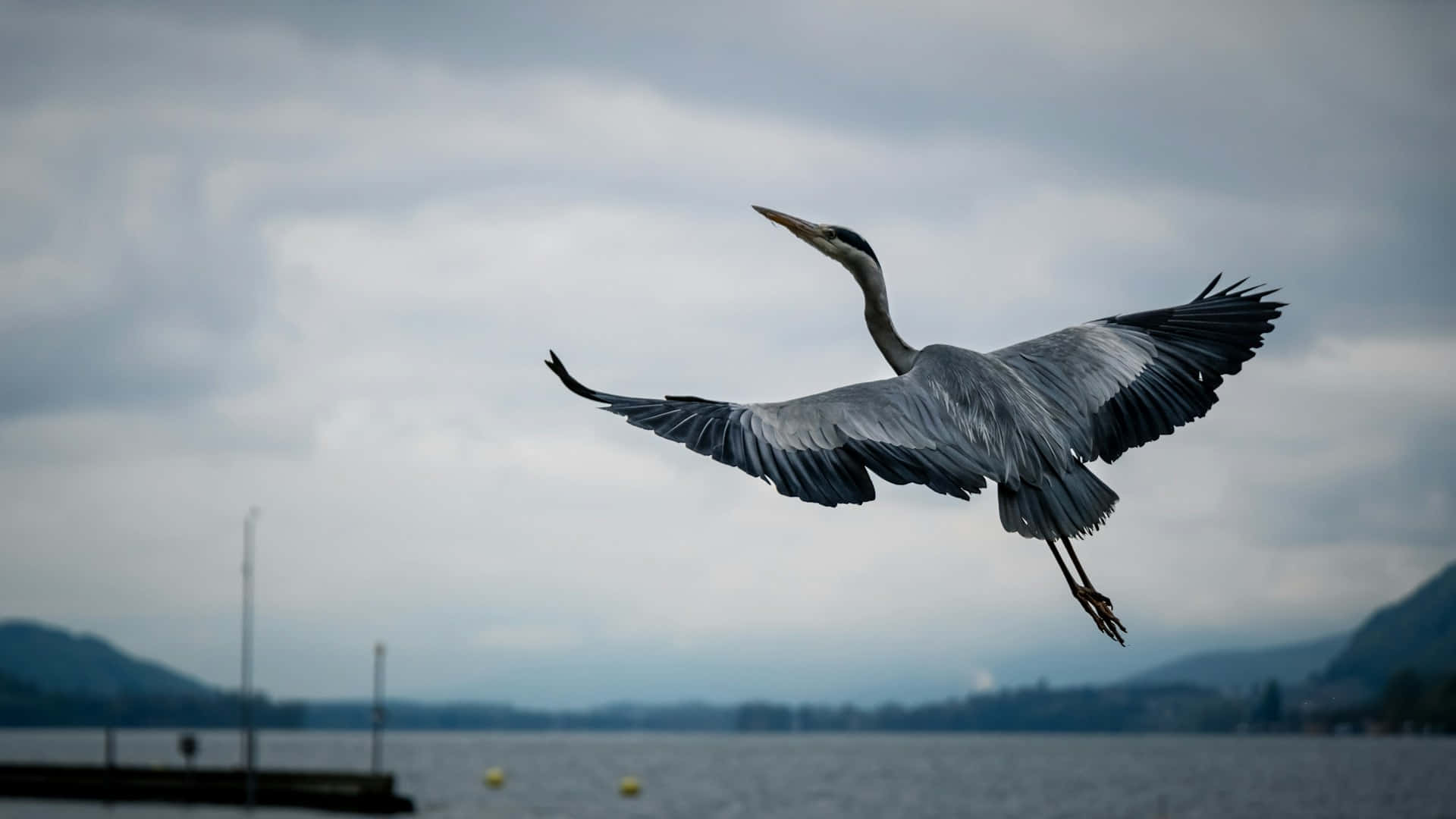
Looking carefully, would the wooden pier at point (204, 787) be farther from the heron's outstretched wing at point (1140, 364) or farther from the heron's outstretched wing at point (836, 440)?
the heron's outstretched wing at point (836, 440)

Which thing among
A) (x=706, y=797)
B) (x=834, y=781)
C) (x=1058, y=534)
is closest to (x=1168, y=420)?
(x=1058, y=534)

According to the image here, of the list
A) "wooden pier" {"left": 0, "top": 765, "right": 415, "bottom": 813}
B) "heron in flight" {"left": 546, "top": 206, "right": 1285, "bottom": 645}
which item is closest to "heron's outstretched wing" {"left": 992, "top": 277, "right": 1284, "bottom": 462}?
"heron in flight" {"left": 546, "top": 206, "right": 1285, "bottom": 645}

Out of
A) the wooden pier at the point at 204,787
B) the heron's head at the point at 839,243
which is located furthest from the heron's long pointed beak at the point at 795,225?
the wooden pier at the point at 204,787

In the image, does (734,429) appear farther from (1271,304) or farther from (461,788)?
(461,788)

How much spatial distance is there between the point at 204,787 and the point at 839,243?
322 feet

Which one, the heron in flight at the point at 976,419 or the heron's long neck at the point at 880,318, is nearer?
the heron in flight at the point at 976,419

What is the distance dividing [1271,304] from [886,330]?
1.96 metres

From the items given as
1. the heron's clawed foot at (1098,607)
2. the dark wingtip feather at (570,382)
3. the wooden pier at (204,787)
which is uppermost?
the dark wingtip feather at (570,382)

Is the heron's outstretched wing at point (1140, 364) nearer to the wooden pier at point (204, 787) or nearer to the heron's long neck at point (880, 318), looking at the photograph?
the heron's long neck at point (880, 318)

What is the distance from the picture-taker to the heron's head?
247 inches

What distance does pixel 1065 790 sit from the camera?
6348 inches

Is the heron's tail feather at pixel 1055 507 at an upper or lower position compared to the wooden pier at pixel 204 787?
upper

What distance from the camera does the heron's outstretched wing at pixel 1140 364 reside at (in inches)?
260

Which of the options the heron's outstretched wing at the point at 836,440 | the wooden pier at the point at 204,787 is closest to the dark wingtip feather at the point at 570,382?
the heron's outstretched wing at the point at 836,440
